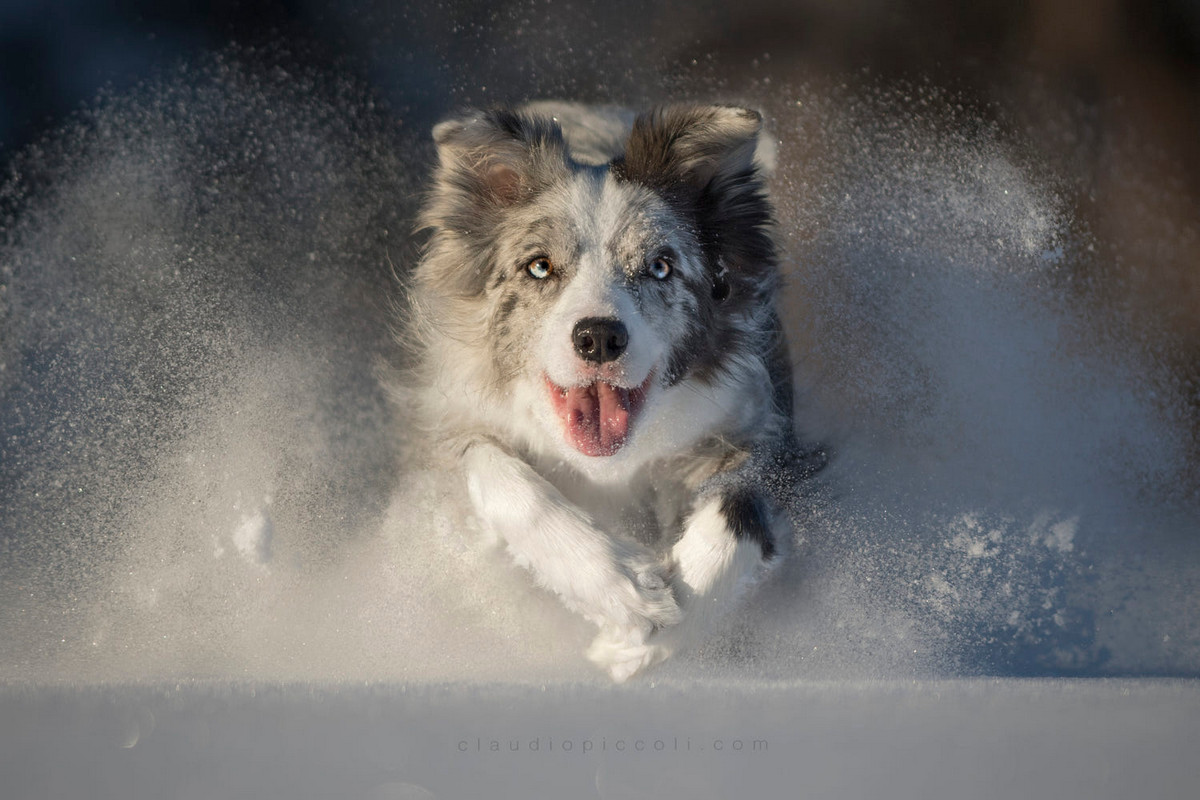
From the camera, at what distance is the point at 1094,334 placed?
3240 millimetres

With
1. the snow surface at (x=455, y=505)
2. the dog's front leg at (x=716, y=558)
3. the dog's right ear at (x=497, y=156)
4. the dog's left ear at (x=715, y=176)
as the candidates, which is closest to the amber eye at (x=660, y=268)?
the dog's left ear at (x=715, y=176)

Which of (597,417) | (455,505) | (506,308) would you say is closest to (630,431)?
(597,417)

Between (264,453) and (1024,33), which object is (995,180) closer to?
(1024,33)

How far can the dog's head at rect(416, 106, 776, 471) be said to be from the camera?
2.42m

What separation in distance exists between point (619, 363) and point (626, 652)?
0.79m

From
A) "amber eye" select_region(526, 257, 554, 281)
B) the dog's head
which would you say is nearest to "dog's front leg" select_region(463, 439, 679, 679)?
the dog's head

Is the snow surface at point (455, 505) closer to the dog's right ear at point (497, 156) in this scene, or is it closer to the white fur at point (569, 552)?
the white fur at point (569, 552)

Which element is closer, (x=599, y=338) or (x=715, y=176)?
(x=599, y=338)

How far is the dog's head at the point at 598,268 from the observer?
95.3 inches

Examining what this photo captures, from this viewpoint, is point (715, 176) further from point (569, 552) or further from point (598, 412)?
point (569, 552)

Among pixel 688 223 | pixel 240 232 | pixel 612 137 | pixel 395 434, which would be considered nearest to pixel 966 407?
pixel 688 223

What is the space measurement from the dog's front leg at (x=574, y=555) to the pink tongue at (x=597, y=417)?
20 cm

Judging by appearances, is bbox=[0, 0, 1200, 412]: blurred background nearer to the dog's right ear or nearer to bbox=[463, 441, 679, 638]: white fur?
the dog's right ear

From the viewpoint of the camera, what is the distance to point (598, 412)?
2459 mm
